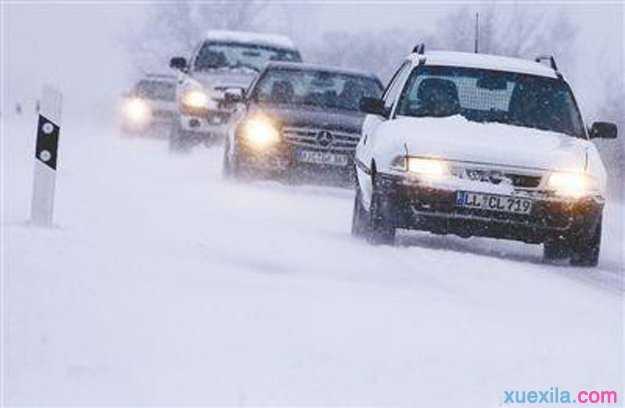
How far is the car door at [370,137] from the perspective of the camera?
1008cm

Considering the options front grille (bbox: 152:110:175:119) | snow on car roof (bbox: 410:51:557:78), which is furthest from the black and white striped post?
front grille (bbox: 152:110:175:119)

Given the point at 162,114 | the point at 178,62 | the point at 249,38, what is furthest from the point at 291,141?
the point at 162,114

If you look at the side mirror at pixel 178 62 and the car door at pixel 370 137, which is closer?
the car door at pixel 370 137

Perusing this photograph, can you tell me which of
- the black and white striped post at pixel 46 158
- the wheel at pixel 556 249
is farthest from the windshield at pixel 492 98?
the black and white striped post at pixel 46 158

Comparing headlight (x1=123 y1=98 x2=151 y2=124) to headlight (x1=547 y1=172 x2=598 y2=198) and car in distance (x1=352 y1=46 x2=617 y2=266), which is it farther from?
headlight (x1=547 y1=172 x2=598 y2=198)

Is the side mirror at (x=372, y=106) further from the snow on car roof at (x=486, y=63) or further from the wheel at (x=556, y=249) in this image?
the wheel at (x=556, y=249)

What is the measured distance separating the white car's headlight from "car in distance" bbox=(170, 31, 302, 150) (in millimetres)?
9148

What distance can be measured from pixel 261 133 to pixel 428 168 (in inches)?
202

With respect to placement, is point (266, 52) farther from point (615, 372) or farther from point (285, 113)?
point (615, 372)

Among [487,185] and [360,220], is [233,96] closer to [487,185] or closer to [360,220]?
[360,220]

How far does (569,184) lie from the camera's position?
9.21m

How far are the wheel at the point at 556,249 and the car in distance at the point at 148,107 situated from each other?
17474mm

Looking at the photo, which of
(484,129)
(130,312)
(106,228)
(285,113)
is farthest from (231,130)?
(130,312)

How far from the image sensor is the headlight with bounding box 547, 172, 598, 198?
9180mm
